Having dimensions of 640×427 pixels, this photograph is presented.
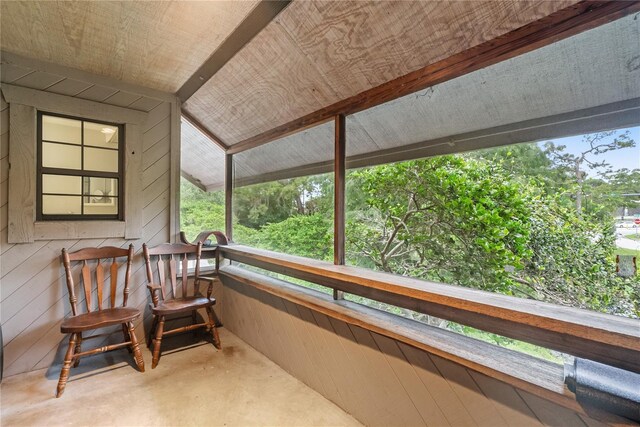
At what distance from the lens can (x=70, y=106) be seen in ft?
7.75

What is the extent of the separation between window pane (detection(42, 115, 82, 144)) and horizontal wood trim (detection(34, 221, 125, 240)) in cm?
69

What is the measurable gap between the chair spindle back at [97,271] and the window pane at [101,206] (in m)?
0.34

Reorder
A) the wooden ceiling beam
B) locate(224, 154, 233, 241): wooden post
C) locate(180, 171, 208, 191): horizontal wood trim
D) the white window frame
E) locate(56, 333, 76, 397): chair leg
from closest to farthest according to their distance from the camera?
the wooden ceiling beam < locate(56, 333, 76, 397): chair leg < the white window frame < locate(180, 171, 208, 191): horizontal wood trim < locate(224, 154, 233, 241): wooden post

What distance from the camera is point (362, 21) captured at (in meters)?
1.48

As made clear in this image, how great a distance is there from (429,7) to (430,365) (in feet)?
5.34

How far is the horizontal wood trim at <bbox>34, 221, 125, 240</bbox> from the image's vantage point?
226cm

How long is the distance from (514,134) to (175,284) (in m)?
2.91

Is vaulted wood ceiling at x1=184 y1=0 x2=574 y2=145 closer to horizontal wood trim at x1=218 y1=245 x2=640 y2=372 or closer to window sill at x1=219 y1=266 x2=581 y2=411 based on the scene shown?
horizontal wood trim at x1=218 y1=245 x2=640 y2=372

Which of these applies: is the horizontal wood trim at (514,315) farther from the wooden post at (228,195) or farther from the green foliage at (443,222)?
the wooden post at (228,195)

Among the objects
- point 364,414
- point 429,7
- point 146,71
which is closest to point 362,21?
point 429,7

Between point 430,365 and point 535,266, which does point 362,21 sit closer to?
point 535,266

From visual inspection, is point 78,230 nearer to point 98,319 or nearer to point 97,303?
point 97,303

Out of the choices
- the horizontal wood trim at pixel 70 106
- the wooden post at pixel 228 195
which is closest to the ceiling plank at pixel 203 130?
the wooden post at pixel 228 195

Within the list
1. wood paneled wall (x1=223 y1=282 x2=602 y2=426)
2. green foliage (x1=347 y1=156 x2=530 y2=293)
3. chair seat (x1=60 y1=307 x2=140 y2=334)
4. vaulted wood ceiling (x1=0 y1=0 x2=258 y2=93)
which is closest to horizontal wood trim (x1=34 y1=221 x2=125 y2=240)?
chair seat (x1=60 y1=307 x2=140 y2=334)
